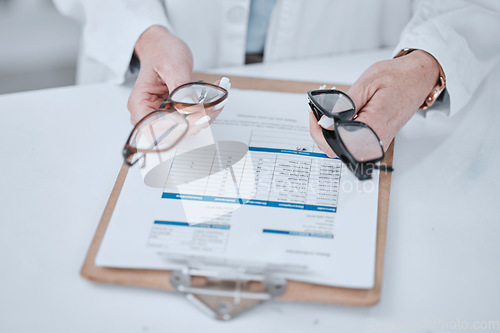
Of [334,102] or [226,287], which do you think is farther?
[334,102]

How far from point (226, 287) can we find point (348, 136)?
0.81 ft

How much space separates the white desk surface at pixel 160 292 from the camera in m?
0.51

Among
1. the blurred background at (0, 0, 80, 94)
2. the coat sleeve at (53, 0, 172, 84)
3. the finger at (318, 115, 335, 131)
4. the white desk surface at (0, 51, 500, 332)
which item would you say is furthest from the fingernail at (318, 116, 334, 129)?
the blurred background at (0, 0, 80, 94)

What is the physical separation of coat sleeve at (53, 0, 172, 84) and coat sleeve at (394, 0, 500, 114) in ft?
1.48

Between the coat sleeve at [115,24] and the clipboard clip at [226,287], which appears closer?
the clipboard clip at [226,287]

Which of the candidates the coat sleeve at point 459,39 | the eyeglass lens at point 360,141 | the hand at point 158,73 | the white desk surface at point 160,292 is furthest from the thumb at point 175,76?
the coat sleeve at point 459,39

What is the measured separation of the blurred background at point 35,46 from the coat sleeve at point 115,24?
102 cm

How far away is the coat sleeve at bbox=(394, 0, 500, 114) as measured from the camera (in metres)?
0.74

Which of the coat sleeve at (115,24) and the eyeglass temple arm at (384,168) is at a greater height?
the coat sleeve at (115,24)

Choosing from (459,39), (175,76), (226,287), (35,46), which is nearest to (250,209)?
(226,287)

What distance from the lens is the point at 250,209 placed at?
59 centimetres

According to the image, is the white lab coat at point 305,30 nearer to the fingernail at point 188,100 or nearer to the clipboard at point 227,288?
the fingernail at point 188,100

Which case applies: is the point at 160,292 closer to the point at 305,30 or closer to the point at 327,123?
the point at 327,123

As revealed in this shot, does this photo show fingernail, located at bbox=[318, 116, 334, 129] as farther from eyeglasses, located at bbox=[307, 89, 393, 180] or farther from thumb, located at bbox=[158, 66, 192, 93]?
thumb, located at bbox=[158, 66, 192, 93]
